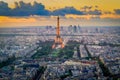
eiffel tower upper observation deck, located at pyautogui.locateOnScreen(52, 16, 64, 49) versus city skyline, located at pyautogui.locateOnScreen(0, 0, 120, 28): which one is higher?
city skyline, located at pyautogui.locateOnScreen(0, 0, 120, 28)

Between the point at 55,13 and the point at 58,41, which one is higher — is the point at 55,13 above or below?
above

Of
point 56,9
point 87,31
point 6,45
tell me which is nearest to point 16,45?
point 6,45

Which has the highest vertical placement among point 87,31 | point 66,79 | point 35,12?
point 35,12

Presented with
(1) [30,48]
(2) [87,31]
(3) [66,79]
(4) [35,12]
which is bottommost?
(3) [66,79]

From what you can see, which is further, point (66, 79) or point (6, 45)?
point (6, 45)

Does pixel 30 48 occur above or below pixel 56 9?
below

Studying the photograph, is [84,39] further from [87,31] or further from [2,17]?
[2,17]

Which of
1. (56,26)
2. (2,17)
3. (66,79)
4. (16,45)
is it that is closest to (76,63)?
(66,79)

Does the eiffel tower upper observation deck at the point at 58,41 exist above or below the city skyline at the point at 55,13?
below

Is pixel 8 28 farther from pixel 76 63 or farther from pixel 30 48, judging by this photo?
pixel 76 63
